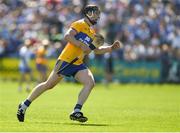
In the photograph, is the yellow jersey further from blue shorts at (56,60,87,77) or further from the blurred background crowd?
the blurred background crowd

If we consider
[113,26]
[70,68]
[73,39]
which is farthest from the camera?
[113,26]

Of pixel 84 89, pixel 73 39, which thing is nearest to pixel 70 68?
pixel 84 89

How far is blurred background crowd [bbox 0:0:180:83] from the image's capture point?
3681 cm

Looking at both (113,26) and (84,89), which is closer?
(84,89)

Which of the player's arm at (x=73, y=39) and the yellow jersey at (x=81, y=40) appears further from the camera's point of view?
the yellow jersey at (x=81, y=40)

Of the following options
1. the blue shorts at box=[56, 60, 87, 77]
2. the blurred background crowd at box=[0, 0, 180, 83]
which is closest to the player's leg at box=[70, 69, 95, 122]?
the blue shorts at box=[56, 60, 87, 77]

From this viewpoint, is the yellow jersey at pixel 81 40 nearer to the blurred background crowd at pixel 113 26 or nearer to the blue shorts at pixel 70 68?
the blue shorts at pixel 70 68

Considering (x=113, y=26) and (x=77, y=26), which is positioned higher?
(x=113, y=26)

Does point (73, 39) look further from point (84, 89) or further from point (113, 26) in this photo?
point (113, 26)

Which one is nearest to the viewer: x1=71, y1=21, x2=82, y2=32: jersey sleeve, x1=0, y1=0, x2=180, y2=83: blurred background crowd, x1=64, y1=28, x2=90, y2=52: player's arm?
x1=64, y1=28, x2=90, y2=52: player's arm

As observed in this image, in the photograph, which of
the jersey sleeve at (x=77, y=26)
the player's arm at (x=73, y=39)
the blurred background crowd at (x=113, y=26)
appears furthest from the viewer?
the blurred background crowd at (x=113, y=26)

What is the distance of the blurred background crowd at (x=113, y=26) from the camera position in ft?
121

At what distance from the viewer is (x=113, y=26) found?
37719 mm

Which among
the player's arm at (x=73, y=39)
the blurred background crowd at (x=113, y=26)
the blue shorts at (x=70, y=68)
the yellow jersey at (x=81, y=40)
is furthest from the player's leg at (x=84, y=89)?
the blurred background crowd at (x=113, y=26)
